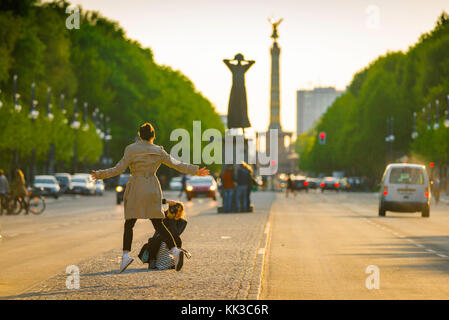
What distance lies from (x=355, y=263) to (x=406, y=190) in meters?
19.5

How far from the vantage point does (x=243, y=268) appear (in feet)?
42.4

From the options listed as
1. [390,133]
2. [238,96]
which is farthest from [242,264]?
[390,133]

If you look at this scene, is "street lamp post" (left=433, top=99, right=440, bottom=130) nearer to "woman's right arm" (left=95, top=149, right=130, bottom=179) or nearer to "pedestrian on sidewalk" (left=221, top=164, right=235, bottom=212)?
"pedestrian on sidewalk" (left=221, top=164, right=235, bottom=212)

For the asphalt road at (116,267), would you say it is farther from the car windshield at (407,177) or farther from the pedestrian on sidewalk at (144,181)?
the car windshield at (407,177)

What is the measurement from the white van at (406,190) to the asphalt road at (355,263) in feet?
28.1

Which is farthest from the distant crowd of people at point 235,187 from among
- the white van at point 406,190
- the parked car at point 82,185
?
the parked car at point 82,185

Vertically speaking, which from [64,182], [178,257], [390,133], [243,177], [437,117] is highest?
[437,117]

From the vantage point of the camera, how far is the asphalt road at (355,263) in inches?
429

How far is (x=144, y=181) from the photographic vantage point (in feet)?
39.6

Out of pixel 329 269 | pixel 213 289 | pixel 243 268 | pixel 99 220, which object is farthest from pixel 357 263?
pixel 99 220

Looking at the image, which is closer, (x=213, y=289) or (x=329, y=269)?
(x=213, y=289)

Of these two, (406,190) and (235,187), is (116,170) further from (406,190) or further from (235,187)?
(406,190)
